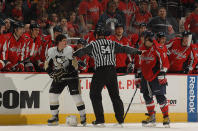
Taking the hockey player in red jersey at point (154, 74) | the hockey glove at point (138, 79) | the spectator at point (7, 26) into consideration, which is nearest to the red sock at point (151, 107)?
the hockey player in red jersey at point (154, 74)

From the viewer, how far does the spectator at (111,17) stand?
8562 millimetres

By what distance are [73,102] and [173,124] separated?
1711 millimetres

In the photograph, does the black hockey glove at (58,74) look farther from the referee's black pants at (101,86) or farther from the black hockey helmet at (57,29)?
the black hockey helmet at (57,29)

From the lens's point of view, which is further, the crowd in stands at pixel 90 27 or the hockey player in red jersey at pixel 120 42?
the hockey player in red jersey at pixel 120 42

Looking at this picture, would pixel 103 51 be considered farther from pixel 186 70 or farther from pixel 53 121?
pixel 186 70

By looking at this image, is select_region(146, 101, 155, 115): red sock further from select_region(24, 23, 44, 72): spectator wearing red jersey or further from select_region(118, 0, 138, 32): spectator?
select_region(118, 0, 138, 32): spectator

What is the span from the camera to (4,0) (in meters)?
8.23

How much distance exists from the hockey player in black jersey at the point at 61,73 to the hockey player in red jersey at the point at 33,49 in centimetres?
63

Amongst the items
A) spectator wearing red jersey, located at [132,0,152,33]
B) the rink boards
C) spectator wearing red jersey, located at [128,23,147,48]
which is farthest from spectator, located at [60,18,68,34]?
spectator wearing red jersey, located at [132,0,152,33]

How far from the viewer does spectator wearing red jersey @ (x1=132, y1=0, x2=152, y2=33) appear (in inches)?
346

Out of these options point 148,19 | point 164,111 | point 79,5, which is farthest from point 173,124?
point 79,5

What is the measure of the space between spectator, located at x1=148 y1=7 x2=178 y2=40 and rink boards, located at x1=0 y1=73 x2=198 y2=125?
0.97m

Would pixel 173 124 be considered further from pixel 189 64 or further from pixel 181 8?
pixel 181 8

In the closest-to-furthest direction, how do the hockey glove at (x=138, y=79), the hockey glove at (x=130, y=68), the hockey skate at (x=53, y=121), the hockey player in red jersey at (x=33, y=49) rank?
the hockey skate at (x=53, y=121) < the hockey glove at (x=138, y=79) < the hockey player in red jersey at (x=33, y=49) < the hockey glove at (x=130, y=68)
